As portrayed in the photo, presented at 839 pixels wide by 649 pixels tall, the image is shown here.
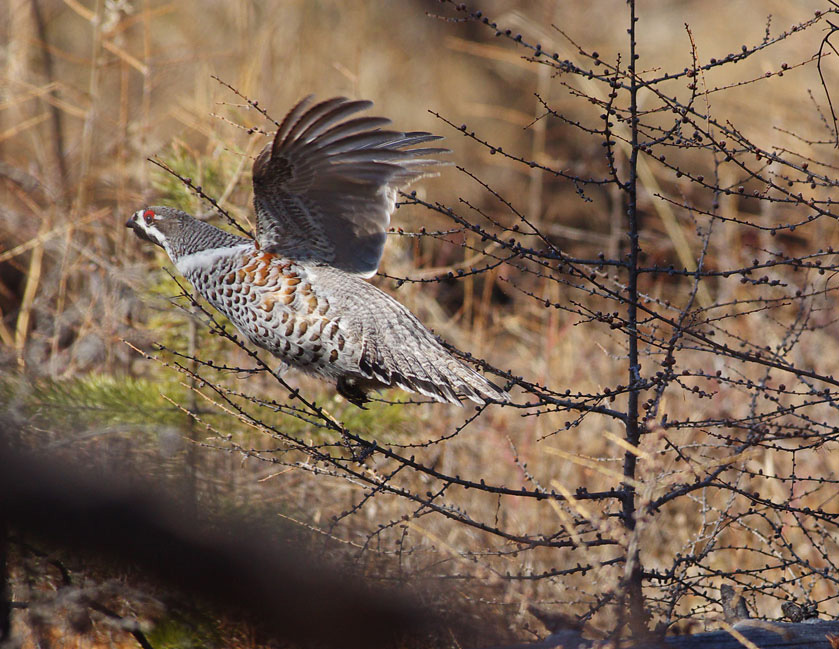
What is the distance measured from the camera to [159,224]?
3.71 m

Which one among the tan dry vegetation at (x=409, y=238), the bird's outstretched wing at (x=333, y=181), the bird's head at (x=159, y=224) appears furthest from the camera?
the tan dry vegetation at (x=409, y=238)

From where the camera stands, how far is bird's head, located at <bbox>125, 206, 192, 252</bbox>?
3646 millimetres

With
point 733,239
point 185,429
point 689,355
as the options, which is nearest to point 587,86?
point 733,239

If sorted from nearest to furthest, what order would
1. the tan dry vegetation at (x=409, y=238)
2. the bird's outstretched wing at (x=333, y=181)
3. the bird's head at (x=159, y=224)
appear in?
the bird's outstretched wing at (x=333, y=181)
the bird's head at (x=159, y=224)
the tan dry vegetation at (x=409, y=238)

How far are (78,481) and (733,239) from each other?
23.6ft

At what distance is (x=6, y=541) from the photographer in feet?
6.40

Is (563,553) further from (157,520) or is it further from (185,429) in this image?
(157,520)

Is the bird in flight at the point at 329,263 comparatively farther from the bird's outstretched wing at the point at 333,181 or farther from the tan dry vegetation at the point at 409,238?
the tan dry vegetation at the point at 409,238

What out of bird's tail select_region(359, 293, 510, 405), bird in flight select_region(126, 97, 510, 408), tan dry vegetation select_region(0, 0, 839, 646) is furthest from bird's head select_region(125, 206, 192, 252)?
bird's tail select_region(359, 293, 510, 405)

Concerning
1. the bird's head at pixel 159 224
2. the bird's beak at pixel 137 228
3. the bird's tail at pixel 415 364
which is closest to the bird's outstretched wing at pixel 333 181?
the bird's tail at pixel 415 364

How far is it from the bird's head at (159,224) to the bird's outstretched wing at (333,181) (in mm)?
447

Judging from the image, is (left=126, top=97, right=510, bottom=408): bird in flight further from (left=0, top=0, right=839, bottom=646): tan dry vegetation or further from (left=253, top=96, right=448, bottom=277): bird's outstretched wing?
(left=0, top=0, right=839, bottom=646): tan dry vegetation

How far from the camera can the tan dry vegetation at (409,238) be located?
376cm

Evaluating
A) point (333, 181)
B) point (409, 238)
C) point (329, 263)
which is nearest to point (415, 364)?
point (329, 263)
